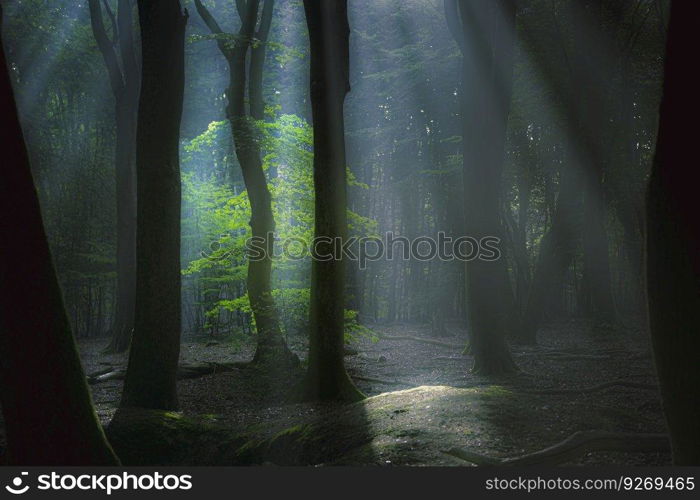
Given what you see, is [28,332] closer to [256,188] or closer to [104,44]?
[256,188]

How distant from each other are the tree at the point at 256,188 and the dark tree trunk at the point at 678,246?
349 inches

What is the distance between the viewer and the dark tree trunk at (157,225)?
829 cm

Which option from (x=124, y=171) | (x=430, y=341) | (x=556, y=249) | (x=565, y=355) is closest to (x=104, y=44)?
(x=124, y=171)

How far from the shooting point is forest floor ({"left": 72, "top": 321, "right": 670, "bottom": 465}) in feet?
18.9

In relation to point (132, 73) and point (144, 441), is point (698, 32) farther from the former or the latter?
point (132, 73)

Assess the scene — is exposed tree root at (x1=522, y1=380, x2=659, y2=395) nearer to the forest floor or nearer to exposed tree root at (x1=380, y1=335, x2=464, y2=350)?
the forest floor

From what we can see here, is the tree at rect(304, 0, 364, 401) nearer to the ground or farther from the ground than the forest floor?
farther from the ground

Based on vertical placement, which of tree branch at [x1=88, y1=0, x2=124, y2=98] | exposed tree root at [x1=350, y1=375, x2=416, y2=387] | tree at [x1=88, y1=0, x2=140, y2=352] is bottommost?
exposed tree root at [x1=350, y1=375, x2=416, y2=387]

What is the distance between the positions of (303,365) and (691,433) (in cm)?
1033

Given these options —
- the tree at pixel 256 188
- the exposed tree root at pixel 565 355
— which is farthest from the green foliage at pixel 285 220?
the exposed tree root at pixel 565 355

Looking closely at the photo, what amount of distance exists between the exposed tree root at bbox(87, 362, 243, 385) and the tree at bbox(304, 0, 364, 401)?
517 cm

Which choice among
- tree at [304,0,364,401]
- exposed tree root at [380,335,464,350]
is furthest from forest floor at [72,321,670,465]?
exposed tree root at [380,335,464,350]

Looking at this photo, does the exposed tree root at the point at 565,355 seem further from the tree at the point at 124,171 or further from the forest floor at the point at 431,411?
the tree at the point at 124,171

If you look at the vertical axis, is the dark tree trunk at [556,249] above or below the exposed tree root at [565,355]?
above
